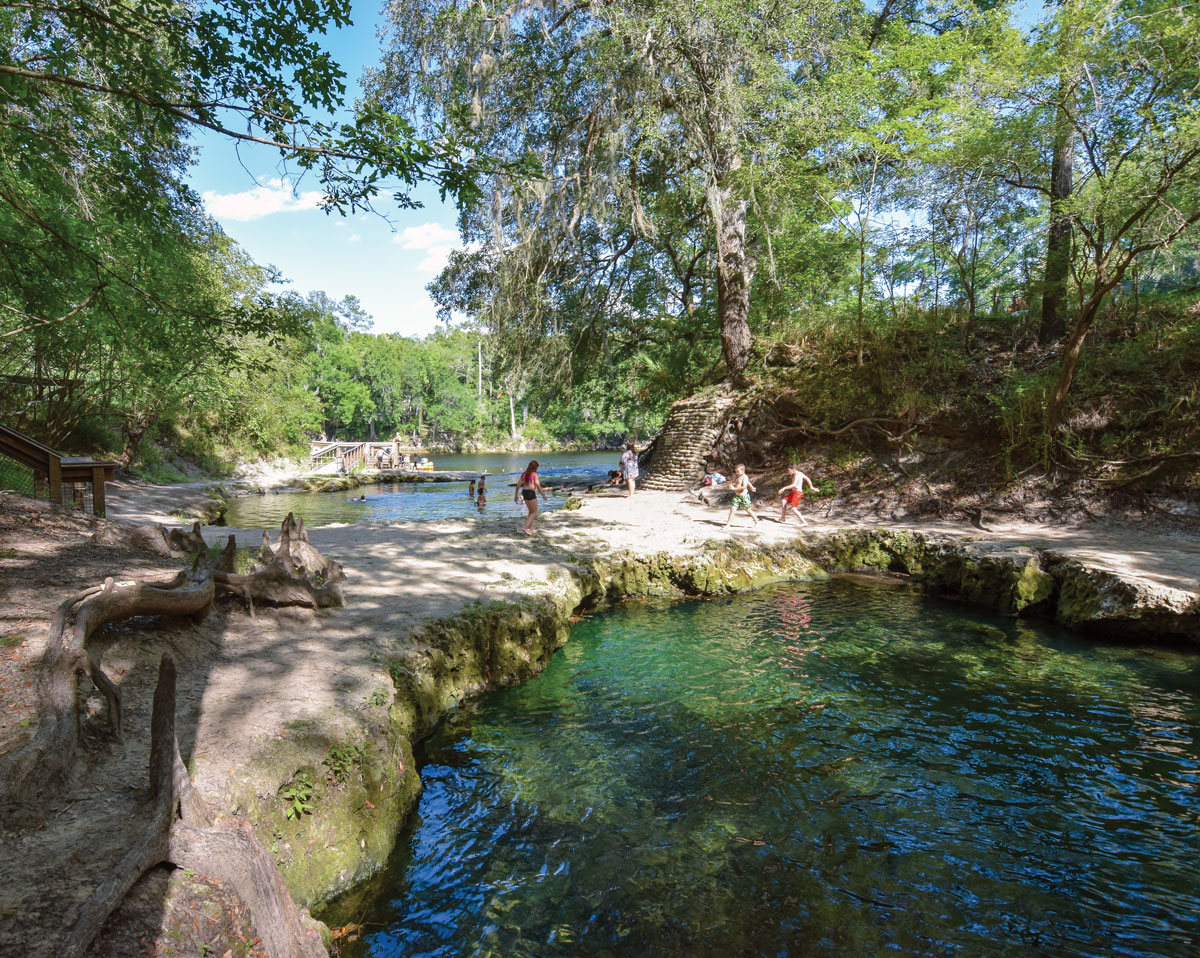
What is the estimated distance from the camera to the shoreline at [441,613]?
343 centimetres

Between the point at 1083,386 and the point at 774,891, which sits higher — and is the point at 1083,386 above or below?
above

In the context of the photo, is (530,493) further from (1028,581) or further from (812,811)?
(1028,581)

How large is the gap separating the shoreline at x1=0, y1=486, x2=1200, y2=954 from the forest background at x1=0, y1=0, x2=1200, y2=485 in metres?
3.38

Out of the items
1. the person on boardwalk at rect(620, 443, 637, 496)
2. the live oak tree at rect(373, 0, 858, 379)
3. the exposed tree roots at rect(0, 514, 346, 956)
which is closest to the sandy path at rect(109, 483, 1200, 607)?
the person on boardwalk at rect(620, 443, 637, 496)

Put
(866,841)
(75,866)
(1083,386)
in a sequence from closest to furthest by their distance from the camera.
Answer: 1. (75,866)
2. (866,841)
3. (1083,386)

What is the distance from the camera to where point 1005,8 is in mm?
13617

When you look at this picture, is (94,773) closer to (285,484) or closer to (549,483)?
(549,483)

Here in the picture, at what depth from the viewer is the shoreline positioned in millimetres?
3428

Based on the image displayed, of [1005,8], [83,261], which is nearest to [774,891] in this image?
[83,261]

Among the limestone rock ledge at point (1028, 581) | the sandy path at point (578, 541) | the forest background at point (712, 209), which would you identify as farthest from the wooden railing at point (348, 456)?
the limestone rock ledge at point (1028, 581)

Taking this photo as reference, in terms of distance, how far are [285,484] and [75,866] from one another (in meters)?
28.9

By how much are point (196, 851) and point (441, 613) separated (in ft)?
12.7

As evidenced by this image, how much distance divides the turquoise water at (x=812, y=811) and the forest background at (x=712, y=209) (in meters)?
5.15

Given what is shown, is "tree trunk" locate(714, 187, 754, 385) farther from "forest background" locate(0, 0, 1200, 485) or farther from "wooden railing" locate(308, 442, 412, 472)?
"wooden railing" locate(308, 442, 412, 472)
